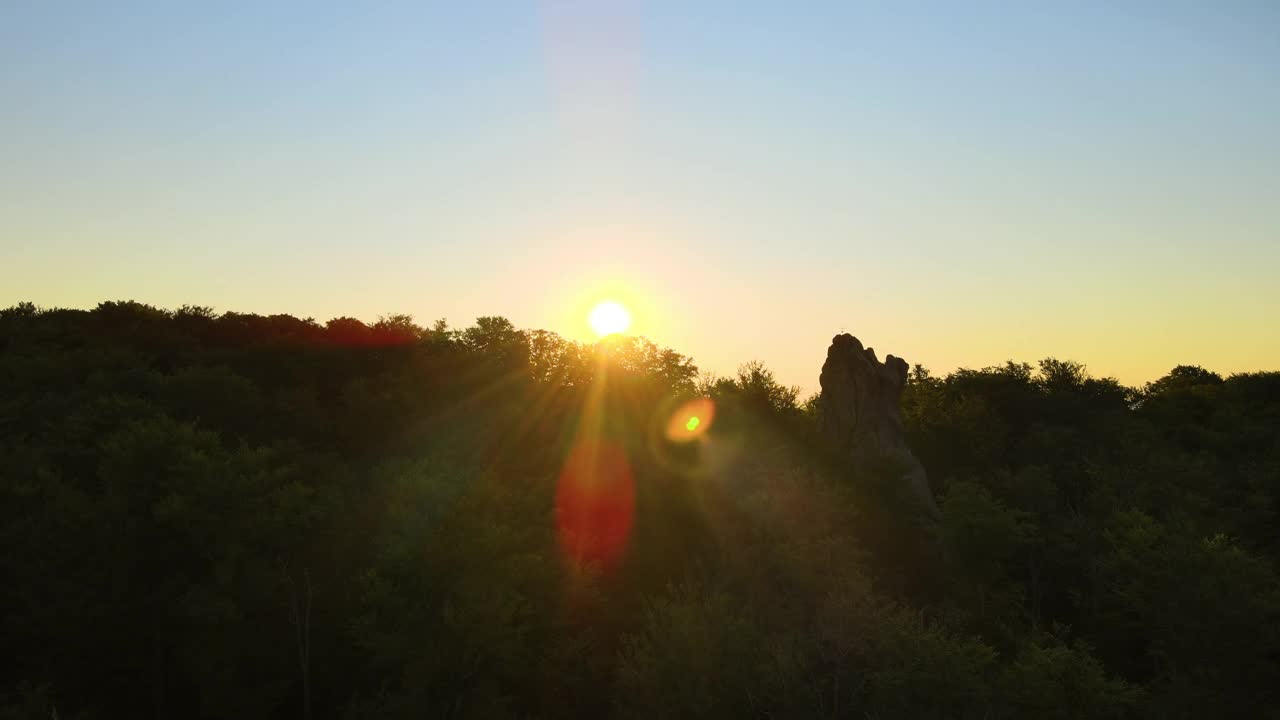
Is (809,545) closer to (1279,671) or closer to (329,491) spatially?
(329,491)

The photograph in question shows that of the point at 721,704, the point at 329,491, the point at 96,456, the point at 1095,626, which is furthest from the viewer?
the point at 1095,626

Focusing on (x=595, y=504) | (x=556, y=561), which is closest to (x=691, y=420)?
(x=595, y=504)

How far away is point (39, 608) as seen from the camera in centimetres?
3625

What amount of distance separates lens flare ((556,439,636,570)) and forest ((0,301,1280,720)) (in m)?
0.23

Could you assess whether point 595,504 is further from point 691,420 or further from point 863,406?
point 863,406

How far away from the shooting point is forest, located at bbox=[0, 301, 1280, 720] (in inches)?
1256

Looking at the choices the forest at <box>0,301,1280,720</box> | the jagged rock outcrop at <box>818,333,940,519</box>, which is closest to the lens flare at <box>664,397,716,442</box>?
the forest at <box>0,301,1280,720</box>

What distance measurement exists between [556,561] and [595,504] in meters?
9.49

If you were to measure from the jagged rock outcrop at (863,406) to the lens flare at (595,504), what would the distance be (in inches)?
715

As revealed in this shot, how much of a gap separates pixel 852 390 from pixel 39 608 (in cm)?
4891

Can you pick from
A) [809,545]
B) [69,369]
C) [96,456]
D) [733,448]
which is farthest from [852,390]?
[69,369]

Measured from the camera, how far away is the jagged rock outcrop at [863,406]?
63.6 m

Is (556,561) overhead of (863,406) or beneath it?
beneath

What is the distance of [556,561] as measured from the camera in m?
41.2
